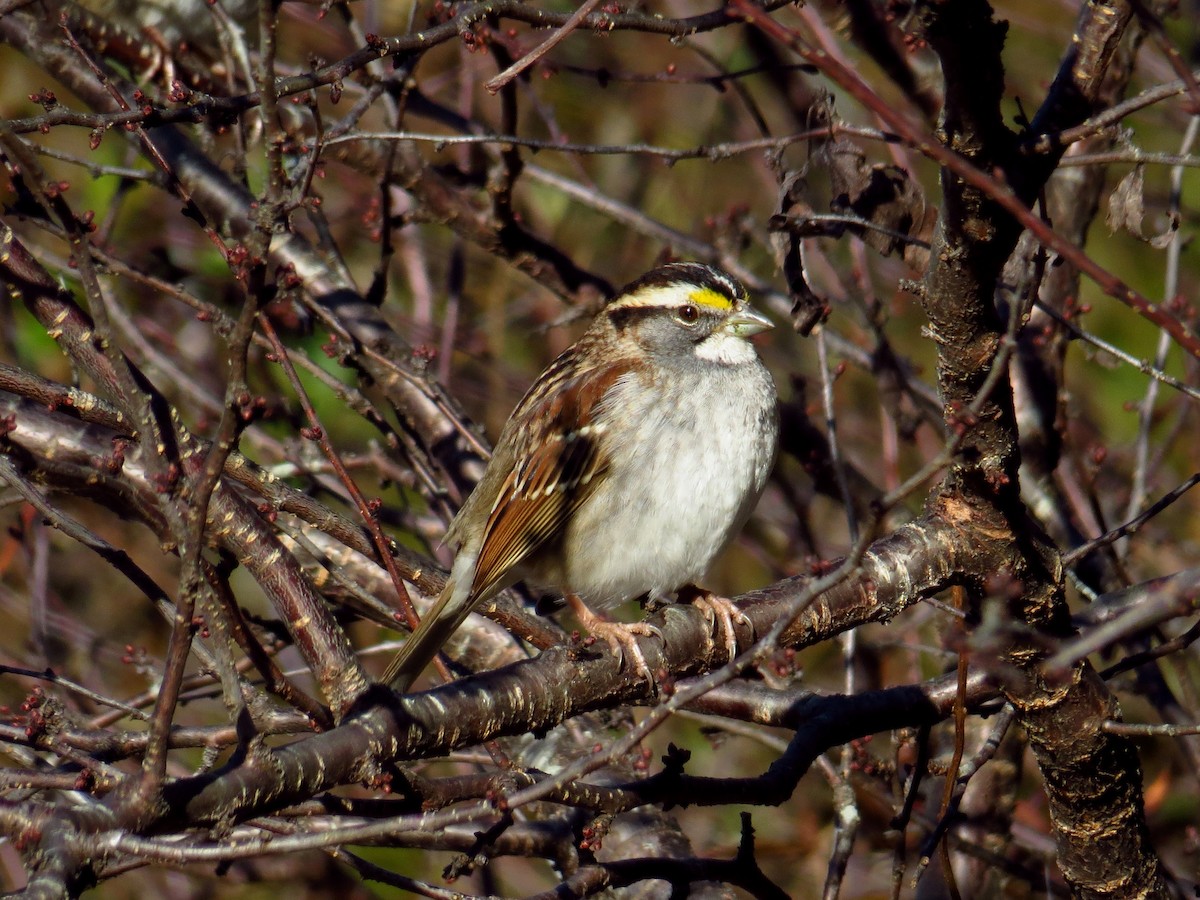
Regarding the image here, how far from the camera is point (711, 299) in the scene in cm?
434

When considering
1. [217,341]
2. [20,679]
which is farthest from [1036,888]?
[217,341]

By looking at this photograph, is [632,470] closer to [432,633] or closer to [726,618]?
[726,618]

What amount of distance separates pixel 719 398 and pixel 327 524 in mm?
1299

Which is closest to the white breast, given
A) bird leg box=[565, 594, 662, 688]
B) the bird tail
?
bird leg box=[565, 594, 662, 688]

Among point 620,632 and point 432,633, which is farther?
point 432,633

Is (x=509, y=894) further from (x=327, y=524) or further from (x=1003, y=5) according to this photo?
(x=1003, y=5)

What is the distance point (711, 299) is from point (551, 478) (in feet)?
2.71

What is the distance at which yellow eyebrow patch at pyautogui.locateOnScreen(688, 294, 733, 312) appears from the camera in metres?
4.32

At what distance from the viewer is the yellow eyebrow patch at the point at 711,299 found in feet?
14.2

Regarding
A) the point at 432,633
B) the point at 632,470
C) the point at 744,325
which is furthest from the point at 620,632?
the point at 744,325

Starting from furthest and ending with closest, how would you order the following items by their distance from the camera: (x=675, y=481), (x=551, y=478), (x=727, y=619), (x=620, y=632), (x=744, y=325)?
(x=744, y=325) < (x=551, y=478) < (x=675, y=481) < (x=727, y=619) < (x=620, y=632)

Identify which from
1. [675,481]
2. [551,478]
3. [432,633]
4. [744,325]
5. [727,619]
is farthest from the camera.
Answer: [744,325]

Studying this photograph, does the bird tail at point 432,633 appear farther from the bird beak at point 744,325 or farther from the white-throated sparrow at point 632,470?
the bird beak at point 744,325

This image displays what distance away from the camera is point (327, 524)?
10.7 ft
